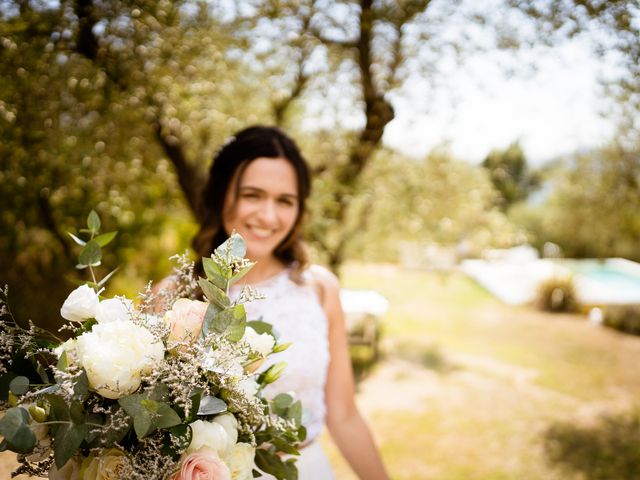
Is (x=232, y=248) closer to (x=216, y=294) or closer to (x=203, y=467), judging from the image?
(x=216, y=294)

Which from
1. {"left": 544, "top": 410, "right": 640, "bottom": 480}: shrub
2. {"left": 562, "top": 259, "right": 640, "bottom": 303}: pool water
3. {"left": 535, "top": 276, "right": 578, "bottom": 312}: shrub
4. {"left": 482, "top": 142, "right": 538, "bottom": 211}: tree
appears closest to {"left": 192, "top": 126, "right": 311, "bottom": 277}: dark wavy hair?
{"left": 544, "top": 410, "right": 640, "bottom": 480}: shrub

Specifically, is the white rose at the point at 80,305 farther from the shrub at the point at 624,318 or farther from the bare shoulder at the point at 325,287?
the shrub at the point at 624,318

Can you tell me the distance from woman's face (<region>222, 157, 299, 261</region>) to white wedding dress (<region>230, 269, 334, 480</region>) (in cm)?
24

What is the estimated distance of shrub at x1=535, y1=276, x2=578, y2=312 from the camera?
12.2 metres

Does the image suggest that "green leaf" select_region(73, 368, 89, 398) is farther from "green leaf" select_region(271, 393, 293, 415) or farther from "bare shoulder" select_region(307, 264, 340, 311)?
"bare shoulder" select_region(307, 264, 340, 311)

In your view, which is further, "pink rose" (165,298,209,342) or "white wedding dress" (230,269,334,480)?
"white wedding dress" (230,269,334,480)

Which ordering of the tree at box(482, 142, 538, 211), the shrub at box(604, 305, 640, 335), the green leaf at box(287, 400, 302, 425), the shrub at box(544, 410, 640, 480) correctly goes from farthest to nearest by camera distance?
the shrub at box(604, 305, 640, 335), the tree at box(482, 142, 538, 211), the shrub at box(544, 410, 640, 480), the green leaf at box(287, 400, 302, 425)

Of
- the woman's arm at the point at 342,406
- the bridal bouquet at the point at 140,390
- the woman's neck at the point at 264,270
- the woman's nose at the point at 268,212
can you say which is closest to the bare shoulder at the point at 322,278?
the woman's arm at the point at 342,406

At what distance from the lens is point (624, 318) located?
10469 millimetres

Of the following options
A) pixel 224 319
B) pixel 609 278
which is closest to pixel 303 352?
pixel 224 319

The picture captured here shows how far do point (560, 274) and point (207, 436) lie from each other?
13456mm

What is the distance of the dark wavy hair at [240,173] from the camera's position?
2.15 m

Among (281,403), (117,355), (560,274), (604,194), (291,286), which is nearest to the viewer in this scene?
(117,355)

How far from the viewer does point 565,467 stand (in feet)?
16.8
